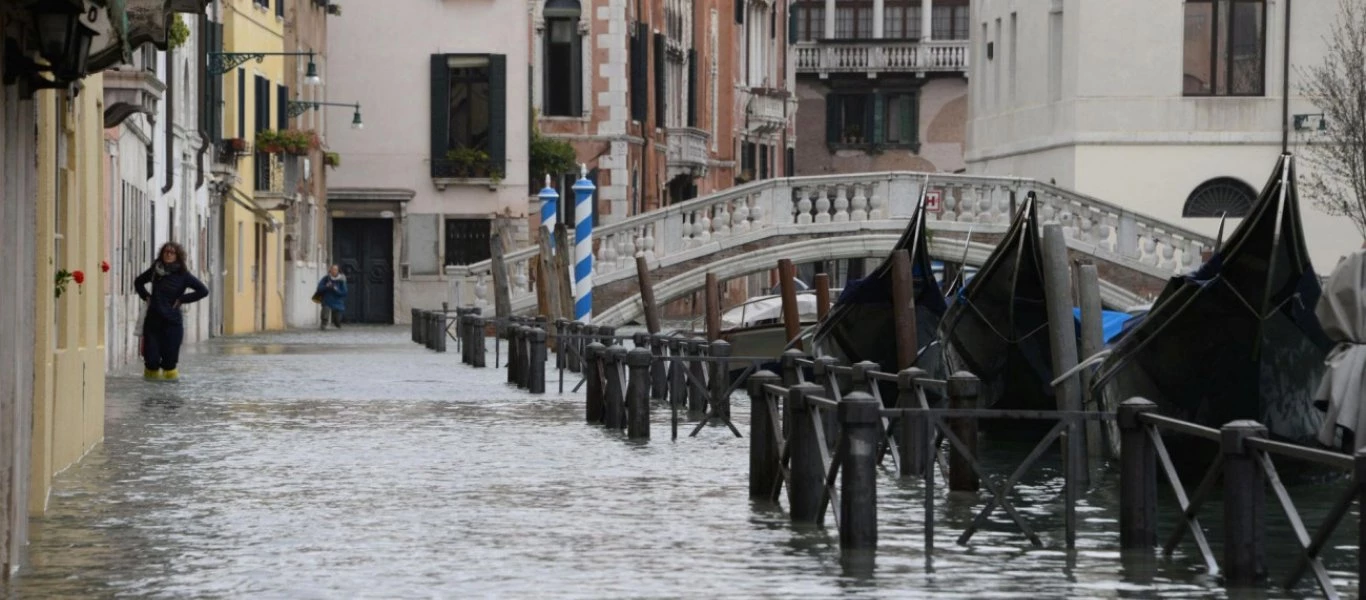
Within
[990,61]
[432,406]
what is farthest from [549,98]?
[432,406]

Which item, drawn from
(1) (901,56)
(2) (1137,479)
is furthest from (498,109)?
(2) (1137,479)

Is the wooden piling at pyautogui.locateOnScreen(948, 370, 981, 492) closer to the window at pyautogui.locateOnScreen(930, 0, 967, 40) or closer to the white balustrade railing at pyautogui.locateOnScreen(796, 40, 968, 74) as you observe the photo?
the white balustrade railing at pyautogui.locateOnScreen(796, 40, 968, 74)

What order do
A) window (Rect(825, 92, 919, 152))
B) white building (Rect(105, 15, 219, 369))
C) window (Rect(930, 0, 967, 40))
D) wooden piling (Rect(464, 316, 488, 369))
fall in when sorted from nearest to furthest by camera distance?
white building (Rect(105, 15, 219, 369)), wooden piling (Rect(464, 316, 488, 369)), window (Rect(930, 0, 967, 40)), window (Rect(825, 92, 919, 152))

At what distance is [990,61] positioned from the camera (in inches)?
1806

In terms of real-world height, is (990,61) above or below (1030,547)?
above

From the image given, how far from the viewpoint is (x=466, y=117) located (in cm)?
Result: 4747

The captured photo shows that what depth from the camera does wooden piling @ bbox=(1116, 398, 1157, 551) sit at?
1089 cm

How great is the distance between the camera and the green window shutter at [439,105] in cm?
4716

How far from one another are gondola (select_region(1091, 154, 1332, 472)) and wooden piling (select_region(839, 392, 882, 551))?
5.15m

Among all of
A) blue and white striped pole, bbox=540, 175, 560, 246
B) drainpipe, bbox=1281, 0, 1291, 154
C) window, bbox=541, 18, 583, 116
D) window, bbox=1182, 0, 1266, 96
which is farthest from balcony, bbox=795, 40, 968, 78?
blue and white striped pole, bbox=540, 175, 560, 246

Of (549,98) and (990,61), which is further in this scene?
(549,98)

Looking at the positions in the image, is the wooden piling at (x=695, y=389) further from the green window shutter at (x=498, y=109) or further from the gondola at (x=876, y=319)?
the green window shutter at (x=498, y=109)

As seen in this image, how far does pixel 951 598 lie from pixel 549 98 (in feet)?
138

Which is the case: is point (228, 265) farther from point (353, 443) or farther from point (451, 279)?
point (353, 443)
